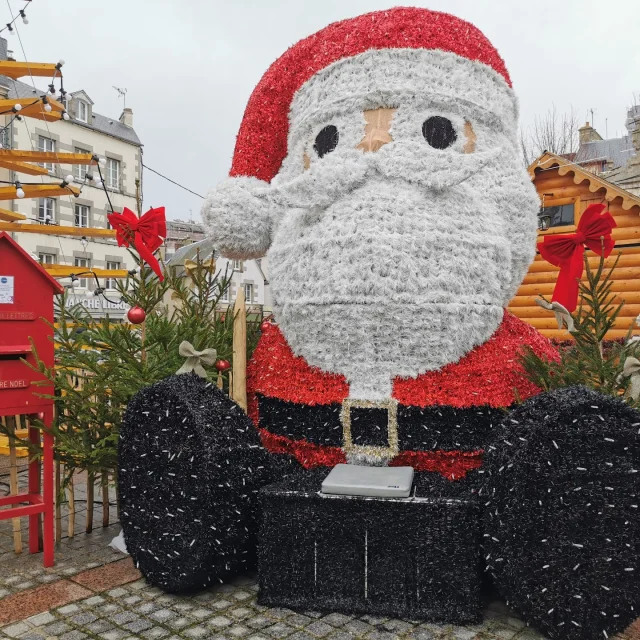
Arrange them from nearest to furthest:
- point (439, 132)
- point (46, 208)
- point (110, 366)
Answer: point (439, 132) → point (110, 366) → point (46, 208)

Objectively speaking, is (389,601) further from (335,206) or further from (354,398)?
(335,206)

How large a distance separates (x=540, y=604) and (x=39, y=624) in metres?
2.11

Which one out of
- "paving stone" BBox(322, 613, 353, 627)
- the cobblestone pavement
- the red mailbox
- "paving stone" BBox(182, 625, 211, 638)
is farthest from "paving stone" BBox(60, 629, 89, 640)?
"paving stone" BBox(322, 613, 353, 627)

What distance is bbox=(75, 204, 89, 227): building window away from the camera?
20.1 meters

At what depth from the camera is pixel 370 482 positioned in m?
2.62

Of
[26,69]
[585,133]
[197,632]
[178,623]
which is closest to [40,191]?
[26,69]

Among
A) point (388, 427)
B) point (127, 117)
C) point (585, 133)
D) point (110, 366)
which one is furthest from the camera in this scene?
point (127, 117)

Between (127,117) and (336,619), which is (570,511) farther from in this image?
(127,117)

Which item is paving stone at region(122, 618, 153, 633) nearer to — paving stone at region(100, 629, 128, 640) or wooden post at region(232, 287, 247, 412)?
paving stone at region(100, 629, 128, 640)

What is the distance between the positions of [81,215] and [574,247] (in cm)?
1964

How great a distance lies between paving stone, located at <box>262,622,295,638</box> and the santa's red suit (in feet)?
2.47

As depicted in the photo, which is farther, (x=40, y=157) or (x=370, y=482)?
(x=40, y=157)

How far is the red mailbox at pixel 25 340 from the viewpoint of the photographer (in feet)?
10.6

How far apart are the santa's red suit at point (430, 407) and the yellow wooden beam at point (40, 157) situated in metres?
6.25
